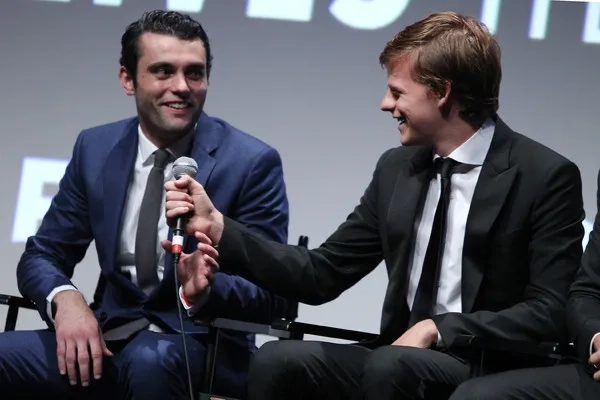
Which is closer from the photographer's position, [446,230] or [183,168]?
[183,168]

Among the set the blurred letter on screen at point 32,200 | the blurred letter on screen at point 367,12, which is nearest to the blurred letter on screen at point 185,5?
the blurred letter on screen at point 367,12

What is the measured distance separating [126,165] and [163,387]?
0.79 m

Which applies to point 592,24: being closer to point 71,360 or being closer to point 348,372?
point 348,372

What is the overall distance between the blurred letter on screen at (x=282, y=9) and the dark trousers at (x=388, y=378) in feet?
5.91

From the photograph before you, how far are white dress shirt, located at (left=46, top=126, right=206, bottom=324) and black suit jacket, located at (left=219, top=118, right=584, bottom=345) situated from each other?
0.47m

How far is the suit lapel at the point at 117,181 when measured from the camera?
11.6 ft

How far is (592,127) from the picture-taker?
4.27 metres

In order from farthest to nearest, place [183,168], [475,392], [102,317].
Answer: [102,317] < [183,168] < [475,392]

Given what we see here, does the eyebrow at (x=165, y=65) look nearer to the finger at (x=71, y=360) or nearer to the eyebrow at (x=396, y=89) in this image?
the eyebrow at (x=396, y=89)

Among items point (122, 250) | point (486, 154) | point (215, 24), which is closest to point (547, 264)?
point (486, 154)

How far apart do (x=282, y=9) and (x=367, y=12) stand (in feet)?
1.04

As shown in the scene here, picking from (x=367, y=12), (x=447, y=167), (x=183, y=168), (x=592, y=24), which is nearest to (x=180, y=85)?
(x=183, y=168)

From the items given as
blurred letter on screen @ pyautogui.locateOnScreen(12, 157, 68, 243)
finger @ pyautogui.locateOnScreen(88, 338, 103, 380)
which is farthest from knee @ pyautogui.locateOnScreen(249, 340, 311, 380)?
blurred letter on screen @ pyautogui.locateOnScreen(12, 157, 68, 243)

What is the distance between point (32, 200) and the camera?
4.45m
